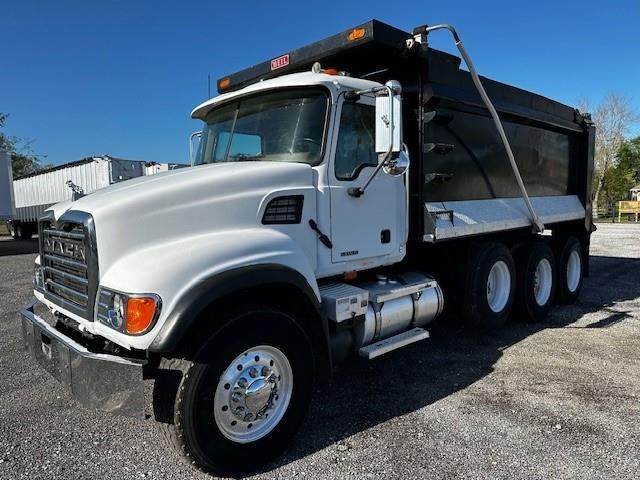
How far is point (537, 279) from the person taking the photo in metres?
7.00

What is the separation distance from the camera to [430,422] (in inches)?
144

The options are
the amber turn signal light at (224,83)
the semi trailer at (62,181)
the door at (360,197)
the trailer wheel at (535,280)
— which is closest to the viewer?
the door at (360,197)

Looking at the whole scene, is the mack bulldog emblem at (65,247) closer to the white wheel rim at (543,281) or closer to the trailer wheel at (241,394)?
the trailer wheel at (241,394)

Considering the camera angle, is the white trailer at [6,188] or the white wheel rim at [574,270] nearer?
the white wheel rim at [574,270]

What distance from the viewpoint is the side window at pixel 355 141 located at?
3.88 meters

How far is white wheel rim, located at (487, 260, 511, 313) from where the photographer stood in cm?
607

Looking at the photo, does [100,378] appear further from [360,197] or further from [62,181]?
[62,181]

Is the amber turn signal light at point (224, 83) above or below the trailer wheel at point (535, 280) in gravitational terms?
above

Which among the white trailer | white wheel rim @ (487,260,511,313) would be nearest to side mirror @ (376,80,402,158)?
white wheel rim @ (487,260,511,313)

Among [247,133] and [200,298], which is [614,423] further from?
[247,133]

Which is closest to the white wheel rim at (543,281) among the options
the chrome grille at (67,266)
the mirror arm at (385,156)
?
the mirror arm at (385,156)

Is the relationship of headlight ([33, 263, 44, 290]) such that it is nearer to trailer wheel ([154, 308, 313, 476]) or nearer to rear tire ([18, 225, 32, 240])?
trailer wheel ([154, 308, 313, 476])

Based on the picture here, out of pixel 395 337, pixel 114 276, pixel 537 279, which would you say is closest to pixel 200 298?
pixel 114 276

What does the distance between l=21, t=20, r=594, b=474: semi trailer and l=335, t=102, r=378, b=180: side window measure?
2 centimetres
